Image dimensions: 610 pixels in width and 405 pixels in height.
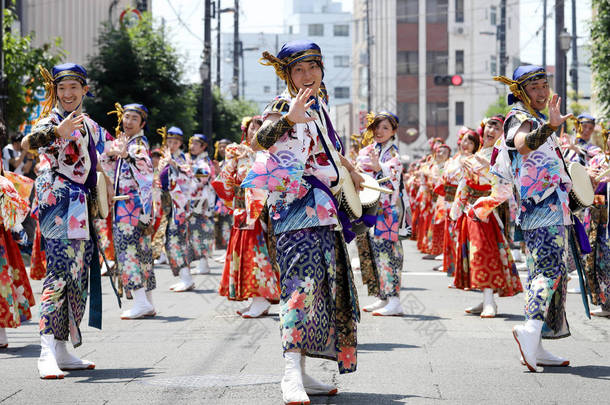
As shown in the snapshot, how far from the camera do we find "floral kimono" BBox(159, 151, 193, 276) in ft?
41.9

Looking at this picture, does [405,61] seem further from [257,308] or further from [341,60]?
[257,308]

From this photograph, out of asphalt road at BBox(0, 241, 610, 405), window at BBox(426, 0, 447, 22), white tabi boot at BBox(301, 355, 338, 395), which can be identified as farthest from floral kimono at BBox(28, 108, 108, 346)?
window at BBox(426, 0, 447, 22)

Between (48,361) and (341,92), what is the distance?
355 feet

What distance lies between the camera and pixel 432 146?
1738cm

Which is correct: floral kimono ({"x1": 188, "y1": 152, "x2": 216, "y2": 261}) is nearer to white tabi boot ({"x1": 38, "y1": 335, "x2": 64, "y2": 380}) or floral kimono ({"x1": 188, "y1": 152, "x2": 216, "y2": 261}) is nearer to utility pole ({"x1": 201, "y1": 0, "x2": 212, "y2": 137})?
white tabi boot ({"x1": 38, "y1": 335, "x2": 64, "y2": 380})

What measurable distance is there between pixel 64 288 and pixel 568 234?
10.9ft

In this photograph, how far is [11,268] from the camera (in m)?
7.63

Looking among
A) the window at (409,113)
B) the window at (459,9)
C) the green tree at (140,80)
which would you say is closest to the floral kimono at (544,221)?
the green tree at (140,80)

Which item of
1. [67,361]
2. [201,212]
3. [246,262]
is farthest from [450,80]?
[67,361]

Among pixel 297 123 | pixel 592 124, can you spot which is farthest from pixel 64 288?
pixel 592 124

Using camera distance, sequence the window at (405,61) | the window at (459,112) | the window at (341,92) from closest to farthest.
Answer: the window at (459,112), the window at (405,61), the window at (341,92)

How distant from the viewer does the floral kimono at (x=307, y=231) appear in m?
5.35

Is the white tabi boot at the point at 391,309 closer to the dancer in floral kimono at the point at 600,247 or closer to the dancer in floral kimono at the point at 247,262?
the dancer in floral kimono at the point at 247,262

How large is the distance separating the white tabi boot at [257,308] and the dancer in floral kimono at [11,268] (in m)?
2.34
